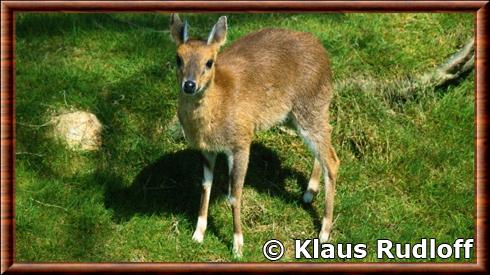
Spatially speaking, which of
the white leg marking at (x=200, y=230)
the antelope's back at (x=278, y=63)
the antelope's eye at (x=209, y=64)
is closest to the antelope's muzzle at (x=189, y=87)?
the antelope's eye at (x=209, y=64)

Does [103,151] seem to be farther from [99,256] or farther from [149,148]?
[99,256]

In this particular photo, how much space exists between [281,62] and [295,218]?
4.19 ft

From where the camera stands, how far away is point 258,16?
Result: 30.6ft

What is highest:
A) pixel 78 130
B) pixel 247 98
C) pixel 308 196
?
pixel 247 98

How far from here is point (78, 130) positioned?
26.3 ft

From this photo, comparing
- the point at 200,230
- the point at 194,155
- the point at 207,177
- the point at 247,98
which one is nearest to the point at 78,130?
the point at 194,155

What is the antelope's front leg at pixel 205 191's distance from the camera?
7375mm

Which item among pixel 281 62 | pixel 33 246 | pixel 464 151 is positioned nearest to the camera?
pixel 33 246

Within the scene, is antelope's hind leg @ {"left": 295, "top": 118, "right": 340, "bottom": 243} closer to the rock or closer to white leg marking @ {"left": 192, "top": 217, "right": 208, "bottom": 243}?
white leg marking @ {"left": 192, "top": 217, "right": 208, "bottom": 243}

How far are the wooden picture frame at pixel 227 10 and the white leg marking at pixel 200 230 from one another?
0.81 metres

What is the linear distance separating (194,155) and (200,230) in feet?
2.93

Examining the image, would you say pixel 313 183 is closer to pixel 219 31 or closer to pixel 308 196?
pixel 308 196

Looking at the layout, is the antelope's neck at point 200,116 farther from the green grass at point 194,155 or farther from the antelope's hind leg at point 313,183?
the antelope's hind leg at point 313,183

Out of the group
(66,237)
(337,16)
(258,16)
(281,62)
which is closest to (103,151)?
(66,237)
